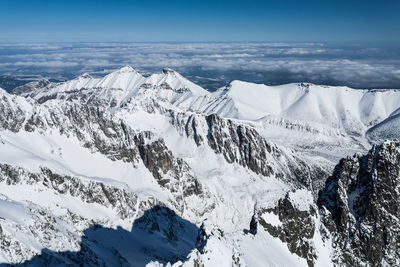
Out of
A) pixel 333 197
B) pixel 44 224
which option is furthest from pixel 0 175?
pixel 333 197

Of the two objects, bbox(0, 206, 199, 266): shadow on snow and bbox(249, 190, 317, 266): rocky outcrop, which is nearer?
bbox(0, 206, 199, 266): shadow on snow

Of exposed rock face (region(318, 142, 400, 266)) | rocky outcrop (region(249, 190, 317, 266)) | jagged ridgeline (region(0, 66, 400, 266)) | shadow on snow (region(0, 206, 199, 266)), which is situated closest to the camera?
jagged ridgeline (region(0, 66, 400, 266))

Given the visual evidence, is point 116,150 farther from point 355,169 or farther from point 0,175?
point 355,169

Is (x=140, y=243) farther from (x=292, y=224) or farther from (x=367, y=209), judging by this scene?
(x=367, y=209)

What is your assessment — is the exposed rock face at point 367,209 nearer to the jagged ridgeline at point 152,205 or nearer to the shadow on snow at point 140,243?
the jagged ridgeline at point 152,205

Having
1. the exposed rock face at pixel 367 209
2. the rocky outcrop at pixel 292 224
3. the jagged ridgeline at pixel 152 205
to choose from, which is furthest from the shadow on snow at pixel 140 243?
the exposed rock face at pixel 367 209

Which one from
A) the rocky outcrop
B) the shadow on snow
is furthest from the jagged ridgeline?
the shadow on snow

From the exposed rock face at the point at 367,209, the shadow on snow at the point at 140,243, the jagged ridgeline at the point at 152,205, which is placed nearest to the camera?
the jagged ridgeline at the point at 152,205

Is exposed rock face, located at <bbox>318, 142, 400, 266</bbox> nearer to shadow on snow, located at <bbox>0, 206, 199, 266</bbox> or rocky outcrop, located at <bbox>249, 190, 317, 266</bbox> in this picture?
rocky outcrop, located at <bbox>249, 190, 317, 266</bbox>
